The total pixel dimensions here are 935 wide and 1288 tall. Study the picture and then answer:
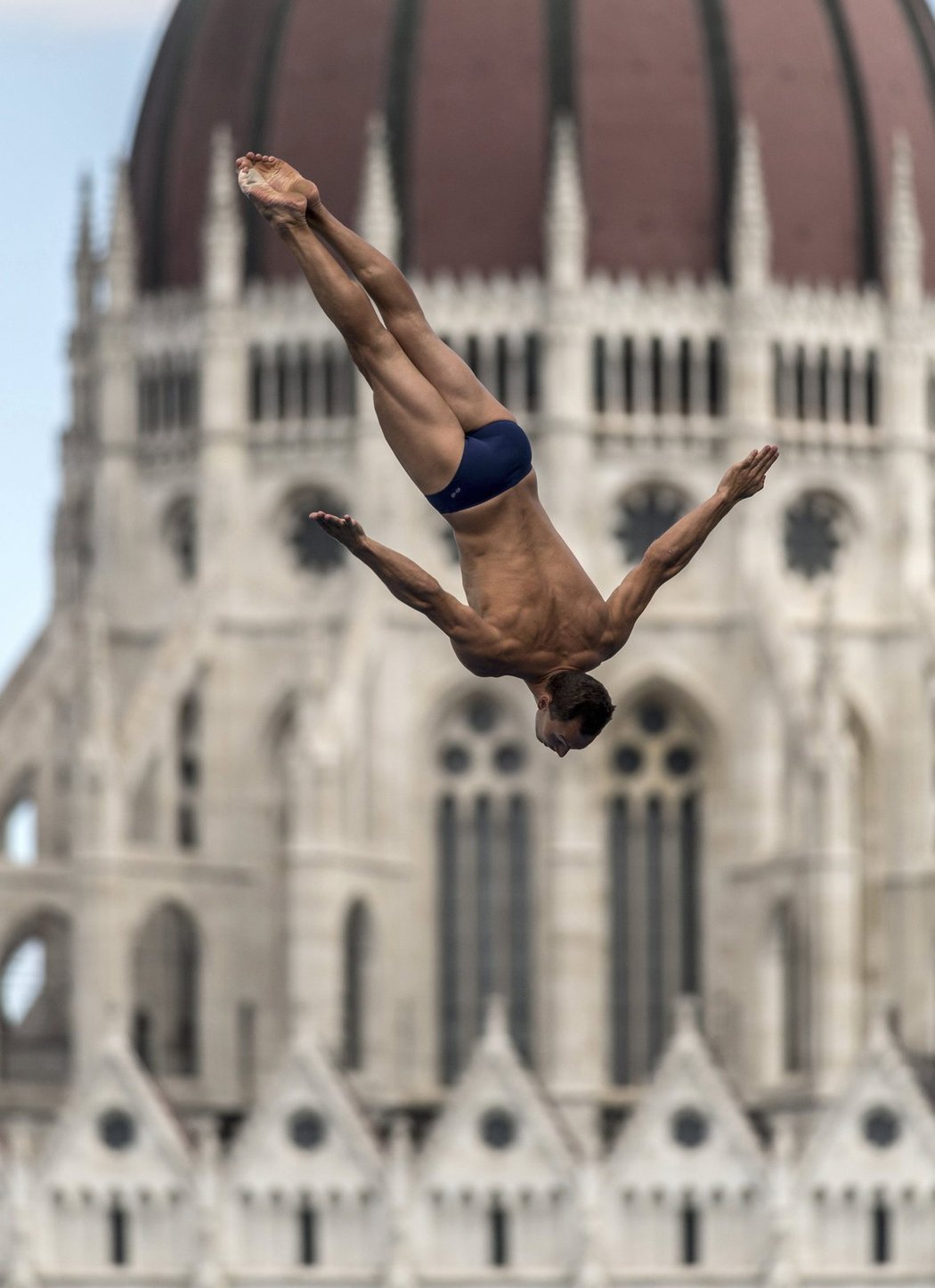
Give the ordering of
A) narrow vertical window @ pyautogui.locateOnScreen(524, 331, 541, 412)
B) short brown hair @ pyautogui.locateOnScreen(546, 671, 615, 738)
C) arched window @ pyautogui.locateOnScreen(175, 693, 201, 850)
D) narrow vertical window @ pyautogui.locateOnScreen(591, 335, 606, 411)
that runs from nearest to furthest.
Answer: short brown hair @ pyautogui.locateOnScreen(546, 671, 615, 738)
arched window @ pyautogui.locateOnScreen(175, 693, 201, 850)
narrow vertical window @ pyautogui.locateOnScreen(524, 331, 541, 412)
narrow vertical window @ pyautogui.locateOnScreen(591, 335, 606, 411)

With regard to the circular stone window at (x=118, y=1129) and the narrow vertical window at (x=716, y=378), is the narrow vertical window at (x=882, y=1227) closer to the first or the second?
the circular stone window at (x=118, y=1129)

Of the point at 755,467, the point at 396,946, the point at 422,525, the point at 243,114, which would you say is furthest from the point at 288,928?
the point at 755,467

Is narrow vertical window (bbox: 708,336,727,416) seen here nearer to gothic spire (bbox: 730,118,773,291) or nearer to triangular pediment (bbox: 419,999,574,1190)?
gothic spire (bbox: 730,118,773,291)

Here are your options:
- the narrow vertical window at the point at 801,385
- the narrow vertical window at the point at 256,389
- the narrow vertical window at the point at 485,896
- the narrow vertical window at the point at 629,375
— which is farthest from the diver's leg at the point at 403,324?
the narrow vertical window at the point at 801,385

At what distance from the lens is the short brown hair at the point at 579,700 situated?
2423cm

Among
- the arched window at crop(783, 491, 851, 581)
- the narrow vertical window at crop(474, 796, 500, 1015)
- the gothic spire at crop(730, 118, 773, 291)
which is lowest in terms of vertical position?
the narrow vertical window at crop(474, 796, 500, 1015)

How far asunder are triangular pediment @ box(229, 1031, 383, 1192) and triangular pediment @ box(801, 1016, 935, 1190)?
8960 millimetres

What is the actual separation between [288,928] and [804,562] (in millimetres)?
15026

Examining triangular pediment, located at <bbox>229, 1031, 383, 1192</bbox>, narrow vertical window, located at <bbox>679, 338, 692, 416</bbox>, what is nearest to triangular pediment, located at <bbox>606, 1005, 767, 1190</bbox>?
triangular pediment, located at <bbox>229, 1031, 383, 1192</bbox>

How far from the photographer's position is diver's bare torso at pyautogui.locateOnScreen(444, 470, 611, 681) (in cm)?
2427

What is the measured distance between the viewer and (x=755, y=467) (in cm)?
2506

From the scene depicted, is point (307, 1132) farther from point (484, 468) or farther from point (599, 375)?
point (484, 468)

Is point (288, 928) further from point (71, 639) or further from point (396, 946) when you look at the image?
point (71, 639)

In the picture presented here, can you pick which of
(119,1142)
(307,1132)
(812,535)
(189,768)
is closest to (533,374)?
(812,535)
